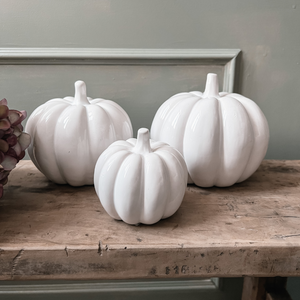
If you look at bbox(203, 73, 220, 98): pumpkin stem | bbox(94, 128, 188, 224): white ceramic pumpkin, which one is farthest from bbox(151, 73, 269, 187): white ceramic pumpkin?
bbox(94, 128, 188, 224): white ceramic pumpkin

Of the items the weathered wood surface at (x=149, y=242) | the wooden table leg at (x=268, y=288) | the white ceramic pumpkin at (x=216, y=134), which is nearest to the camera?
the weathered wood surface at (x=149, y=242)

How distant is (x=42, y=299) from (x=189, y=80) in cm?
86

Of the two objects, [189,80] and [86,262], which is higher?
[189,80]

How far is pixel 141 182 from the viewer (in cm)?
49

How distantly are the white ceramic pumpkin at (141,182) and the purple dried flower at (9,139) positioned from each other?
155 mm

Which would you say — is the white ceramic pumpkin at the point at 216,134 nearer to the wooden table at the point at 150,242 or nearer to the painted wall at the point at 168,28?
the wooden table at the point at 150,242

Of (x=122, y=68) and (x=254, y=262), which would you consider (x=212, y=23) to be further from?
(x=254, y=262)

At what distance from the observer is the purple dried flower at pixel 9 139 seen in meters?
0.52

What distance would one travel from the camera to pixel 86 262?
0.46 m

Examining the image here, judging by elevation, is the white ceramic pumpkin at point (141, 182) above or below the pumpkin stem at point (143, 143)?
below

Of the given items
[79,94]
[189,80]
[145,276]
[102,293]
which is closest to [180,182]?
[145,276]

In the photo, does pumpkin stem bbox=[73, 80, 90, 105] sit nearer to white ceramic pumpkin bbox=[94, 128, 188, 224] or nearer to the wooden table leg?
white ceramic pumpkin bbox=[94, 128, 188, 224]

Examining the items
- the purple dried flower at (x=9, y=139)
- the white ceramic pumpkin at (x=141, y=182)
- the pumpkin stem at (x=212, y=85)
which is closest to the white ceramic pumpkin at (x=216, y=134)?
the pumpkin stem at (x=212, y=85)

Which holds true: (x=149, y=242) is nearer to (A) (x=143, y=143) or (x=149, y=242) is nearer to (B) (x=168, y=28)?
(A) (x=143, y=143)
